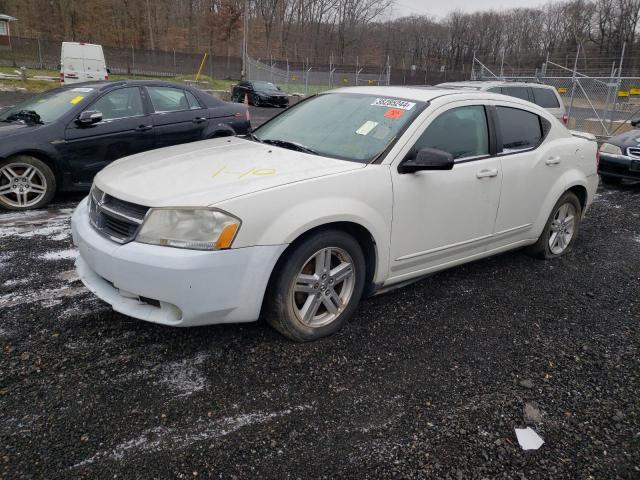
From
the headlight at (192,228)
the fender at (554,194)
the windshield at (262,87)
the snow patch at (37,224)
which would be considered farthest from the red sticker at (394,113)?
the windshield at (262,87)

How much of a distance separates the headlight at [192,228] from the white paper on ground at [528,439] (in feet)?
5.86

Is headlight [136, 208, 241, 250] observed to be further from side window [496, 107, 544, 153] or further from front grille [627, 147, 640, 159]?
front grille [627, 147, 640, 159]

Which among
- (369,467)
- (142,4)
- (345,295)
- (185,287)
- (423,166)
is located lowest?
(369,467)

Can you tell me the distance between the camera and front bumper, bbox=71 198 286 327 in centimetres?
267

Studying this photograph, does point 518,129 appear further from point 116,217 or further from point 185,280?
point 116,217

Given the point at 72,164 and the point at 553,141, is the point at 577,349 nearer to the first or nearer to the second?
the point at 553,141

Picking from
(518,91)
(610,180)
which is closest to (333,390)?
(610,180)

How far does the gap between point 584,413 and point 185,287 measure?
224cm

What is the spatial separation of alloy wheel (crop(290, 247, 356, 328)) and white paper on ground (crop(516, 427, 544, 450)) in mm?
1291

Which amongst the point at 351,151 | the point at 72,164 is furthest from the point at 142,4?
the point at 351,151

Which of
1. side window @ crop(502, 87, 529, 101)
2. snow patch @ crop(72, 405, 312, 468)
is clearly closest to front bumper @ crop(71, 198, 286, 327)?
snow patch @ crop(72, 405, 312, 468)

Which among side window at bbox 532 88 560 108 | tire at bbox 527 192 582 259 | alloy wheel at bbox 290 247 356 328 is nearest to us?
alloy wheel at bbox 290 247 356 328

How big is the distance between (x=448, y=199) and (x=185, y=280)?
2.01m

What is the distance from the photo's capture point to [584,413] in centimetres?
269
